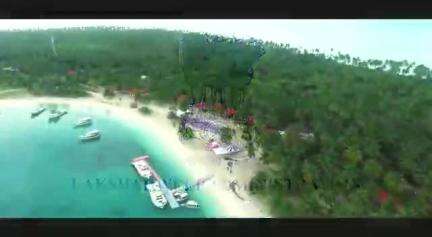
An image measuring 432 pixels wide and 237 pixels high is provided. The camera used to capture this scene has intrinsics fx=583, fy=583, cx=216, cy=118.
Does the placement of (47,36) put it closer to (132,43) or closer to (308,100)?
(132,43)

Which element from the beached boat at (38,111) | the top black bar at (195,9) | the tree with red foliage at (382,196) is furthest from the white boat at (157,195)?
the tree with red foliage at (382,196)

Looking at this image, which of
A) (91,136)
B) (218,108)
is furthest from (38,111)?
(218,108)

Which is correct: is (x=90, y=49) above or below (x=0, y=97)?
above

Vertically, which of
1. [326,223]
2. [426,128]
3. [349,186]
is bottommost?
[326,223]

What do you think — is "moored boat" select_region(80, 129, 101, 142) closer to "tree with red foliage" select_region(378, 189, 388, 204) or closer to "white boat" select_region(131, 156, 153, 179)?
"white boat" select_region(131, 156, 153, 179)

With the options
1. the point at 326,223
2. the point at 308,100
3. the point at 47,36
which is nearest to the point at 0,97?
the point at 47,36

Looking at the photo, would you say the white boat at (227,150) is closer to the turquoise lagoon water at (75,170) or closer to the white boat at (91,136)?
the turquoise lagoon water at (75,170)
